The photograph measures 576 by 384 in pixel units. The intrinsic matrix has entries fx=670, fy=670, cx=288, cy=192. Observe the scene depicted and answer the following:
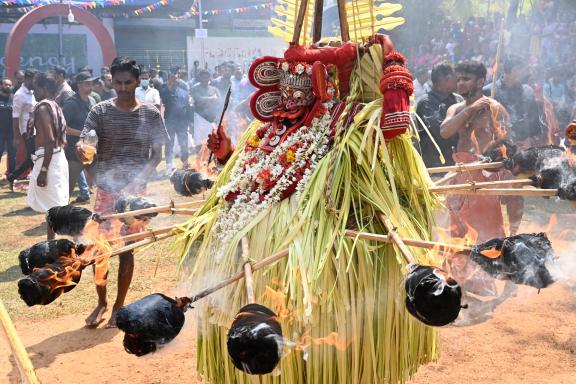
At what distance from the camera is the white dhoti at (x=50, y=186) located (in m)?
7.77

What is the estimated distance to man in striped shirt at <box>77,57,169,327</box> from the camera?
18.2ft

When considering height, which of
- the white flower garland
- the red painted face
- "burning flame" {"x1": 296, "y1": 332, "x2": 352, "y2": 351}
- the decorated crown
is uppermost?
the decorated crown

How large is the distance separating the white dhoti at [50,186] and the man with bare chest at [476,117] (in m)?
4.57

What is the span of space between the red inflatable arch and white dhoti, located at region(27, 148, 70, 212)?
34.2 feet

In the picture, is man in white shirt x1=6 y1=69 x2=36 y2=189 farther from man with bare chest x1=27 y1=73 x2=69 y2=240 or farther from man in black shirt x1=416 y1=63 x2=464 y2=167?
man in black shirt x1=416 y1=63 x2=464 y2=167

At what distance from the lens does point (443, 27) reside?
15078 mm

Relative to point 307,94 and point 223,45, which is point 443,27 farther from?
point 307,94

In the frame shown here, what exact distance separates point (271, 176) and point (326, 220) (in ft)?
1.23

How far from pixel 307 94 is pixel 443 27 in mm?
12689

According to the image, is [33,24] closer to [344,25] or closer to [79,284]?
[79,284]

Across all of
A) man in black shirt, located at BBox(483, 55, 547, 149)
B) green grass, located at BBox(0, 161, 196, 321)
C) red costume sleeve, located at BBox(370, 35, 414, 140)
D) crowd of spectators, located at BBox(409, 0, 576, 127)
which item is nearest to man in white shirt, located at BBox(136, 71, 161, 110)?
green grass, located at BBox(0, 161, 196, 321)

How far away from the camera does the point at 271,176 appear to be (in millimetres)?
3174

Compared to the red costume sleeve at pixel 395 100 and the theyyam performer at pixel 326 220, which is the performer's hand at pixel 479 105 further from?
the red costume sleeve at pixel 395 100

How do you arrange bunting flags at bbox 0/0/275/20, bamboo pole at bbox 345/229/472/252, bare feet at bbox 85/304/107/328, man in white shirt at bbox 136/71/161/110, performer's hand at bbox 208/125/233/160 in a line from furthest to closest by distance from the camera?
bunting flags at bbox 0/0/275/20, man in white shirt at bbox 136/71/161/110, bare feet at bbox 85/304/107/328, performer's hand at bbox 208/125/233/160, bamboo pole at bbox 345/229/472/252
